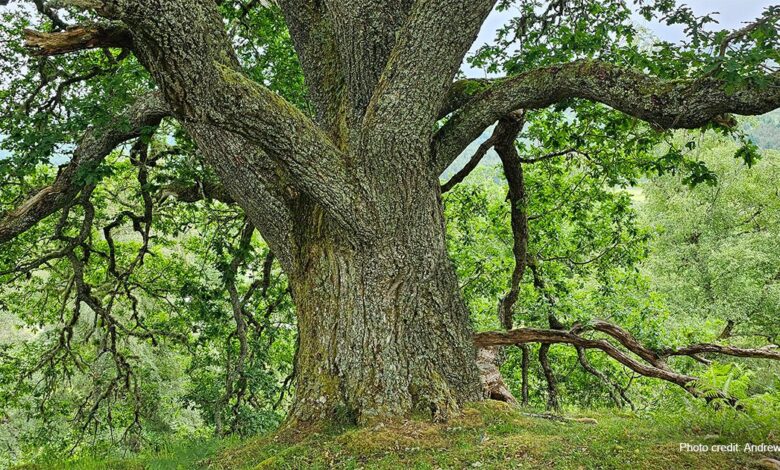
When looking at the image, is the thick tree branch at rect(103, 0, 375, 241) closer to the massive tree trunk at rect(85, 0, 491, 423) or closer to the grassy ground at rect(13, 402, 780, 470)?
the massive tree trunk at rect(85, 0, 491, 423)

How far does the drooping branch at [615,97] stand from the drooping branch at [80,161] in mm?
2866

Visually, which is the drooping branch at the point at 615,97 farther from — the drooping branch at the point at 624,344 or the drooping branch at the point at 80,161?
Answer: the drooping branch at the point at 80,161

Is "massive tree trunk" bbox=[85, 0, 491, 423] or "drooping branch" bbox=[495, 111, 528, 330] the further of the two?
"drooping branch" bbox=[495, 111, 528, 330]

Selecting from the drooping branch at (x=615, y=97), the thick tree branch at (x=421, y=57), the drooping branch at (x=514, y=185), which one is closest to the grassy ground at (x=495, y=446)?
the drooping branch at (x=615, y=97)

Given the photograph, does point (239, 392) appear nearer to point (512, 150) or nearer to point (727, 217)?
point (512, 150)

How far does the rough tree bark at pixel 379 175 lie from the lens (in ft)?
13.5

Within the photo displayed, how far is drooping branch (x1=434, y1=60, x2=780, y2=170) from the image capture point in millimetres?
3705

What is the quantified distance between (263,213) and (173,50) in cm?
190

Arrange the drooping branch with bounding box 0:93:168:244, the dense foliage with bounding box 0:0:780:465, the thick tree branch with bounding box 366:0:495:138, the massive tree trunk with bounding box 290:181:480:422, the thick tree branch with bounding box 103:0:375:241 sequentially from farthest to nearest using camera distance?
the dense foliage with bounding box 0:0:780:465 < the drooping branch with bounding box 0:93:168:244 < the massive tree trunk with bounding box 290:181:480:422 < the thick tree branch with bounding box 366:0:495:138 < the thick tree branch with bounding box 103:0:375:241

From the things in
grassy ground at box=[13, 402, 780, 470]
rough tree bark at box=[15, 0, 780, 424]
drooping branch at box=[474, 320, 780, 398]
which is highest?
rough tree bark at box=[15, 0, 780, 424]

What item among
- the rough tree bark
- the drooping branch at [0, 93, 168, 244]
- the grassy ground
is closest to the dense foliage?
the drooping branch at [0, 93, 168, 244]

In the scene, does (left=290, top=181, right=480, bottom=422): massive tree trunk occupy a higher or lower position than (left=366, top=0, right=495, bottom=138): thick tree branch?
lower

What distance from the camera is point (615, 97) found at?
4355 millimetres

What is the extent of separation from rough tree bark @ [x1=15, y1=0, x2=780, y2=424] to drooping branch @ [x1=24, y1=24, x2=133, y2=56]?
0.02 metres
